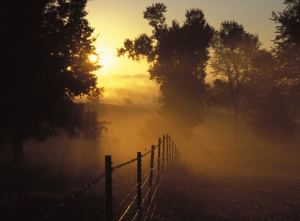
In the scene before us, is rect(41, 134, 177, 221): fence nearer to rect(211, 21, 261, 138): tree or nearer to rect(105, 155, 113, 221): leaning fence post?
rect(105, 155, 113, 221): leaning fence post

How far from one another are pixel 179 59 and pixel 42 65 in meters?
19.5

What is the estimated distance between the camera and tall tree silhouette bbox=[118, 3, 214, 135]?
32.3 metres

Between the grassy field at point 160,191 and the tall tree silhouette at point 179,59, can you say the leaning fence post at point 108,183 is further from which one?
the tall tree silhouette at point 179,59

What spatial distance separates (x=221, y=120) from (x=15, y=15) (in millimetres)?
58472

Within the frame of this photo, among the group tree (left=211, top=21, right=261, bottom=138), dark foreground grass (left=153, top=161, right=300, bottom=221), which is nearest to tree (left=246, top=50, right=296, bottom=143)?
tree (left=211, top=21, right=261, bottom=138)

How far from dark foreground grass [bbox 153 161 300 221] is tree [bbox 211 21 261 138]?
24.4 m

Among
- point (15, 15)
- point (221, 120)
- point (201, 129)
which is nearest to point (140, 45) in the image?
point (15, 15)

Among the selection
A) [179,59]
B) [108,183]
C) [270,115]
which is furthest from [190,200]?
[270,115]

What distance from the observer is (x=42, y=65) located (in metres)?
15.8

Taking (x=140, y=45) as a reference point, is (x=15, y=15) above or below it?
below

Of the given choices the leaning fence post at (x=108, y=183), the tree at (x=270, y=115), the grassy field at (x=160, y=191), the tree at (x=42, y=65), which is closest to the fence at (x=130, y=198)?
the leaning fence post at (x=108, y=183)

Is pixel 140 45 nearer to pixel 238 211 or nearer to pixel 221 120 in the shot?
pixel 238 211

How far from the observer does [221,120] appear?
68.8 m

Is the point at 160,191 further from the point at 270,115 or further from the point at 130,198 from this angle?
the point at 270,115
